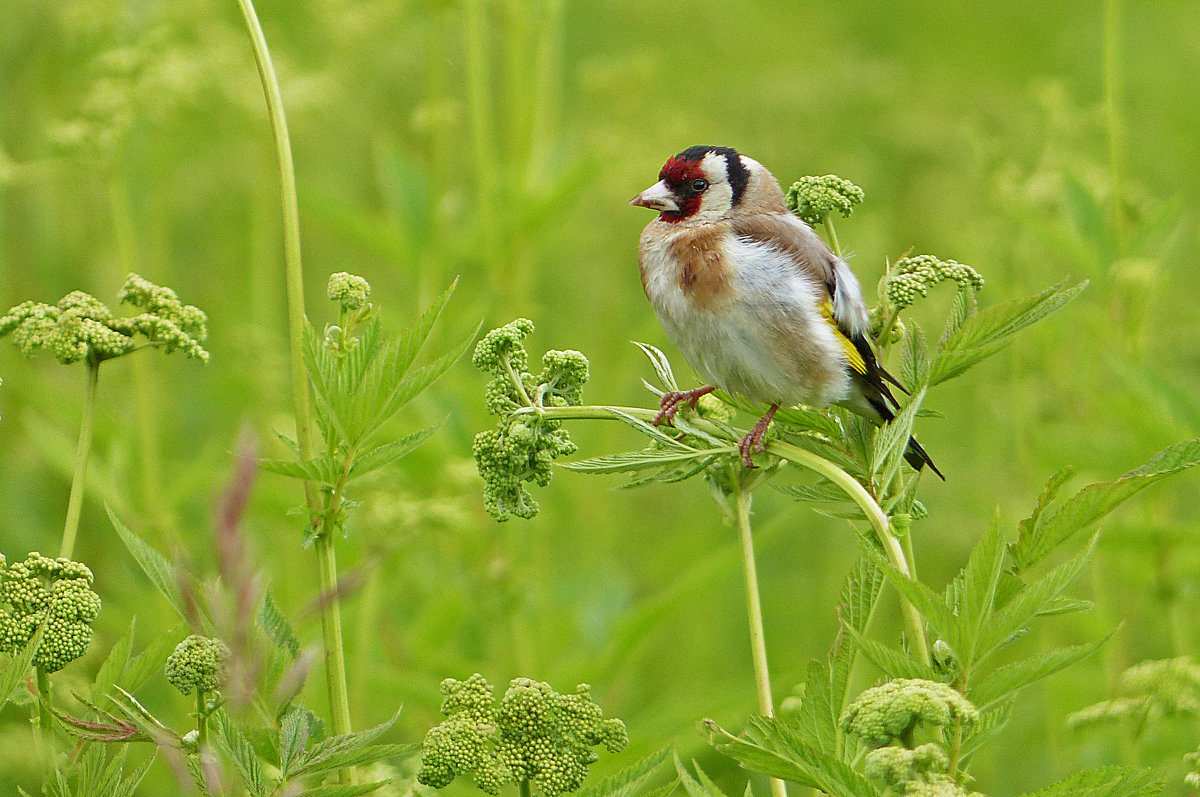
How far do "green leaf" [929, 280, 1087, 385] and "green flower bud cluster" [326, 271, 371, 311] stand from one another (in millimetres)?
709

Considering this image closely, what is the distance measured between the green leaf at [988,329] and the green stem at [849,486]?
17cm

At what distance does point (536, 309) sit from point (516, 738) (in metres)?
2.62

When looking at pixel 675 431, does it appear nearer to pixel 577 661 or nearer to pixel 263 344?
pixel 577 661

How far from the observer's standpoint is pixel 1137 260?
11.7ft

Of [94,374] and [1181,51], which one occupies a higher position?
[1181,51]


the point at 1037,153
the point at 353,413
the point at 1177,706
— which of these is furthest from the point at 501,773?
the point at 1037,153

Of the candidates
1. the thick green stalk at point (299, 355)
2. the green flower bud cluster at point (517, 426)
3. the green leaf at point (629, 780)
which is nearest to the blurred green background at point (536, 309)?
the thick green stalk at point (299, 355)

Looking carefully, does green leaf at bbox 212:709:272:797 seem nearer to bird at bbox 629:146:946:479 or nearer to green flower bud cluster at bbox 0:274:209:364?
green flower bud cluster at bbox 0:274:209:364

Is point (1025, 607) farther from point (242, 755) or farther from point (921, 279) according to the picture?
point (242, 755)

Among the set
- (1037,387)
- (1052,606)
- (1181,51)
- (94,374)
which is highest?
(1181,51)

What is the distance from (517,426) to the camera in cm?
157

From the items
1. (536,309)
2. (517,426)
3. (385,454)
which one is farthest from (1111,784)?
(536,309)

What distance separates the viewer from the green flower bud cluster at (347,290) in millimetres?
1573

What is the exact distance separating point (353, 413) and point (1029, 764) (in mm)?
3224
